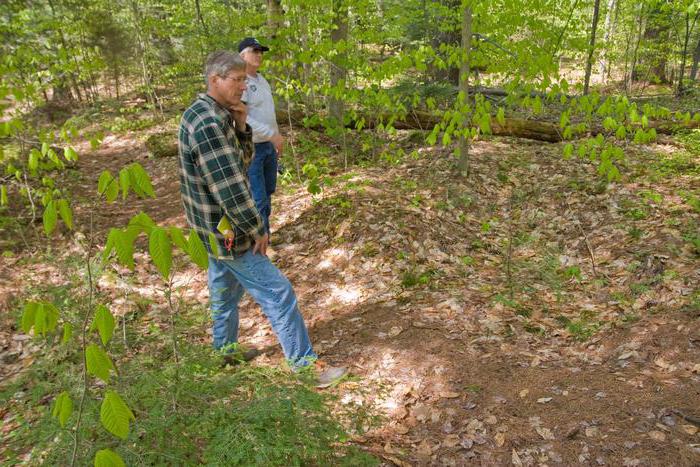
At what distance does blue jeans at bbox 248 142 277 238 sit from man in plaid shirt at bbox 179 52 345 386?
163 centimetres

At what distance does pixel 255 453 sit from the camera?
1813mm

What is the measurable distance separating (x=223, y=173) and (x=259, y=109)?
2.04 m

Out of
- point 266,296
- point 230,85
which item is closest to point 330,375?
point 266,296

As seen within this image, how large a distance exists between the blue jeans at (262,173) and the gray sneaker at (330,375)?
1867mm

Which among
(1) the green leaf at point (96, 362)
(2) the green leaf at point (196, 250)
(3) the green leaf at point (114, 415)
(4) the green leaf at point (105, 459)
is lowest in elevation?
(4) the green leaf at point (105, 459)

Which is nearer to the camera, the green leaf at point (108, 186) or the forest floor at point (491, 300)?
the green leaf at point (108, 186)

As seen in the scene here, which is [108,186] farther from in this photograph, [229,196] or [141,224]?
[229,196]

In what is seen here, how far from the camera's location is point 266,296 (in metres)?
3.27

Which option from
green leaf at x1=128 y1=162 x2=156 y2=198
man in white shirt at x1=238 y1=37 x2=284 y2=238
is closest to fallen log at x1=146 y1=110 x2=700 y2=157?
man in white shirt at x1=238 y1=37 x2=284 y2=238

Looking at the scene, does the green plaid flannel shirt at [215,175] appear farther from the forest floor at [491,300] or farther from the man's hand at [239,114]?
the forest floor at [491,300]

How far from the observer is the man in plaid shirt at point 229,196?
278 cm

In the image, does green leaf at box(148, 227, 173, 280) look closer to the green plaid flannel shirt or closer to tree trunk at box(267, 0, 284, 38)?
the green plaid flannel shirt

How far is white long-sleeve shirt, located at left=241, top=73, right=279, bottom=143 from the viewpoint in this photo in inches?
181

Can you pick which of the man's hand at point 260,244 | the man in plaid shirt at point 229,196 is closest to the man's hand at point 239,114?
the man in plaid shirt at point 229,196
